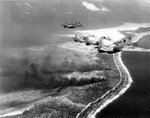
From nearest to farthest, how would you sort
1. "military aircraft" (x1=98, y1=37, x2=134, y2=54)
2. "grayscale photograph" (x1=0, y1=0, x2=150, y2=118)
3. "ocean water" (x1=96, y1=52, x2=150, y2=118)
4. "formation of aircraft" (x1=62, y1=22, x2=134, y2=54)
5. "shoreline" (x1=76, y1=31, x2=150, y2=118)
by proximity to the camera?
1. "shoreline" (x1=76, y1=31, x2=150, y2=118)
2. "ocean water" (x1=96, y1=52, x2=150, y2=118)
3. "grayscale photograph" (x1=0, y1=0, x2=150, y2=118)
4. "military aircraft" (x1=98, y1=37, x2=134, y2=54)
5. "formation of aircraft" (x1=62, y1=22, x2=134, y2=54)

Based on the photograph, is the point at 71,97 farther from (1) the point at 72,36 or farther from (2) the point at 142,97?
(1) the point at 72,36

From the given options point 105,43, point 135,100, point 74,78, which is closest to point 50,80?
point 74,78

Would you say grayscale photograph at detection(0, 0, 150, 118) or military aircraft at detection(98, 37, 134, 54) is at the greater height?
military aircraft at detection(98, 37, 134, 54)

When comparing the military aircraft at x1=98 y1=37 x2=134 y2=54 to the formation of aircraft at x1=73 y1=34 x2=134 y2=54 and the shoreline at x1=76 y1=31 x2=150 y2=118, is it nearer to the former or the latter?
the formation of aircraft at x1=73 y1=34 x2=134 y2=54

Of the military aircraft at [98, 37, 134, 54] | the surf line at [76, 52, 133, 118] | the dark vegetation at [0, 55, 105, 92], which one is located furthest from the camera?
the military aircraft at [98, 37, 134, 54]

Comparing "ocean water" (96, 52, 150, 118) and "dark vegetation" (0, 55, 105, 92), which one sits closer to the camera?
"ocean water" (96, 52, 150, 118)

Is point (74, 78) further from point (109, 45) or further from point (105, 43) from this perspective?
point (109, 45)

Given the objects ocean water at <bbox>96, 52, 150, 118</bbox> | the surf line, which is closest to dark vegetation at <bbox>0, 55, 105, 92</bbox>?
the surf line
